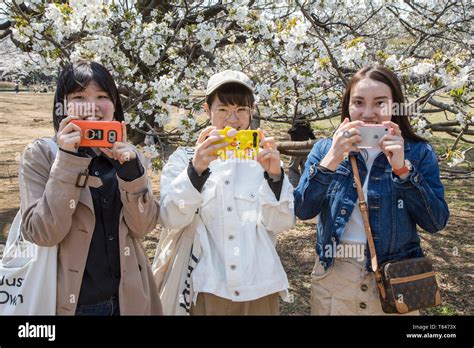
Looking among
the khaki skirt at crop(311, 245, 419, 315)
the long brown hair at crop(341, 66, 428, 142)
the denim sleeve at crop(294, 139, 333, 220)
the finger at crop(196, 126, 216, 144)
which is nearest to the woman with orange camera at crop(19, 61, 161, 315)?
the finger at crop(196, 126, 216, 144)

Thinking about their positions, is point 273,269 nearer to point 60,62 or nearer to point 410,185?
point 410,185

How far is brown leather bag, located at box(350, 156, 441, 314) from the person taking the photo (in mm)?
2104

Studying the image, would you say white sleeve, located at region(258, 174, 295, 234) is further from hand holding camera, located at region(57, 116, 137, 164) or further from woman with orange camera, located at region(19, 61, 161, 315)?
hand holding camera, located at region(57, 116, 137, 164)

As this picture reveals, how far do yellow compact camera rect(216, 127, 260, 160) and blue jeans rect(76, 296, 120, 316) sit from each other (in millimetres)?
736

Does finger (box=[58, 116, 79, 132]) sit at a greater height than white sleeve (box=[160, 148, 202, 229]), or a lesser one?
greater

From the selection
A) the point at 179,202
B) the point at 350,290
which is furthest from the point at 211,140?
the point at 350,290

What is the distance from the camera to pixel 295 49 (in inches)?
176

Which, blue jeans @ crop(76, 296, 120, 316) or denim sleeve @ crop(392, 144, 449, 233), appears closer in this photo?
blue jeans @ crop(76, 296, 120, 316)

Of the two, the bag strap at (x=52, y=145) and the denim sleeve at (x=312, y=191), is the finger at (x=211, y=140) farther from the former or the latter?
the bag strap at (x=52, y=145)

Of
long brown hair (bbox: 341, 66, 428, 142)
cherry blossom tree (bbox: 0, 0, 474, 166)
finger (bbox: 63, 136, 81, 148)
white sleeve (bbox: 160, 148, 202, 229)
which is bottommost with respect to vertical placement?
white sleeve (bbox: 160, 148, 202, 229)

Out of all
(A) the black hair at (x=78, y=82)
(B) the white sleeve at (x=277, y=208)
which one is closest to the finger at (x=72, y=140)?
(A) the black hair at (x=78, y=82)

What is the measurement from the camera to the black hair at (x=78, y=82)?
2156 mm

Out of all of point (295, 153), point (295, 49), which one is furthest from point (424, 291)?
point (295, 153)

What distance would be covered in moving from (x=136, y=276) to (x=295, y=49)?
2.95 metres
